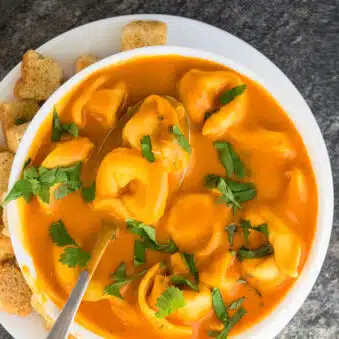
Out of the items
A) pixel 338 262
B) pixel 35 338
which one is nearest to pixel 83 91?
pixel 35 338

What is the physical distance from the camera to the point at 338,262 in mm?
2887

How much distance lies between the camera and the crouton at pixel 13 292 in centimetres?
260

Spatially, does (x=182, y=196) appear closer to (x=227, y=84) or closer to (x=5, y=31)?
(x=227, y=84)

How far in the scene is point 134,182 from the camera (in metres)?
2.24

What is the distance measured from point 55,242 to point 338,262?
1.34 meters

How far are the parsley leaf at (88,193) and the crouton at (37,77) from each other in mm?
499

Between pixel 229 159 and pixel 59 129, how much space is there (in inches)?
24.4

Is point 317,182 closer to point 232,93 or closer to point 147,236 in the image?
point 232,93

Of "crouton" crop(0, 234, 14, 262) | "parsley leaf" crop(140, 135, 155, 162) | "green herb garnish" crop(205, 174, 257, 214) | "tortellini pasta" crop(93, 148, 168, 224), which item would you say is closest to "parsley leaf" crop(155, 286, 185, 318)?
"tortellini pasta" crop(93, 148, 168, 224)

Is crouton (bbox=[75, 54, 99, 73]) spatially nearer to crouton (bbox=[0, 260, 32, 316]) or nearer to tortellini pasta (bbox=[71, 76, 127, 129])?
tortellini pasta (bbox=[71, 76, 127, 129])

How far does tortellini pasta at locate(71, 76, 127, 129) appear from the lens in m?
2.26

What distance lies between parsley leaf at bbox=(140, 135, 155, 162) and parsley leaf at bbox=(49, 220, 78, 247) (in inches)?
15.6

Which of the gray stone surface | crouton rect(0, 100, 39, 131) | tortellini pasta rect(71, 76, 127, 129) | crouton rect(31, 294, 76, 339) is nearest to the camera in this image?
tortellini pasta rect(71, 76, 127, 129)

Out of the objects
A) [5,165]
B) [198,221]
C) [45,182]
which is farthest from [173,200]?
[5,165]
